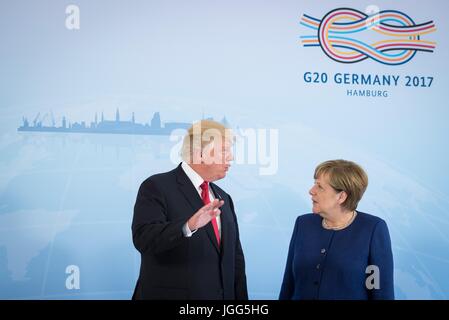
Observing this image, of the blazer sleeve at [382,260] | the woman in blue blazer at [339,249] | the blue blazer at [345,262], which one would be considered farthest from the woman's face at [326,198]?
the blazer sleeve at [382,260]

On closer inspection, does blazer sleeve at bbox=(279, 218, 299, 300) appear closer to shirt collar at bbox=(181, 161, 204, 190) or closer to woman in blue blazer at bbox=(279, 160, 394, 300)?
woman in blue blazer at bbox=(279, 160, 394, 300)

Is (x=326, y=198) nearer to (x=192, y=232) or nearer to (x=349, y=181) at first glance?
(x=349, y=181)

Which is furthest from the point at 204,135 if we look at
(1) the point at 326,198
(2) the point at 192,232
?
(1) the point at 326,198

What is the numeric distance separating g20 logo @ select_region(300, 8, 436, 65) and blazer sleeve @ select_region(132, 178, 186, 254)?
155 cm

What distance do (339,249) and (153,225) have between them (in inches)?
33.7

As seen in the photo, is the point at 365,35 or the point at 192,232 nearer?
the point at 192,232

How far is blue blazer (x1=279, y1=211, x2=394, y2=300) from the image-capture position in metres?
2.57

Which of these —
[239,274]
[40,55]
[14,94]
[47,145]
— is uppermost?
[40,55]

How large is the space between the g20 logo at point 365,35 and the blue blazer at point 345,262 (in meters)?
1.40

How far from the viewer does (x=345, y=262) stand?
259cm

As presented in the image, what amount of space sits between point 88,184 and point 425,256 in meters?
2.22

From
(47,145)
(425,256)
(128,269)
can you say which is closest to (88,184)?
(47,145)
